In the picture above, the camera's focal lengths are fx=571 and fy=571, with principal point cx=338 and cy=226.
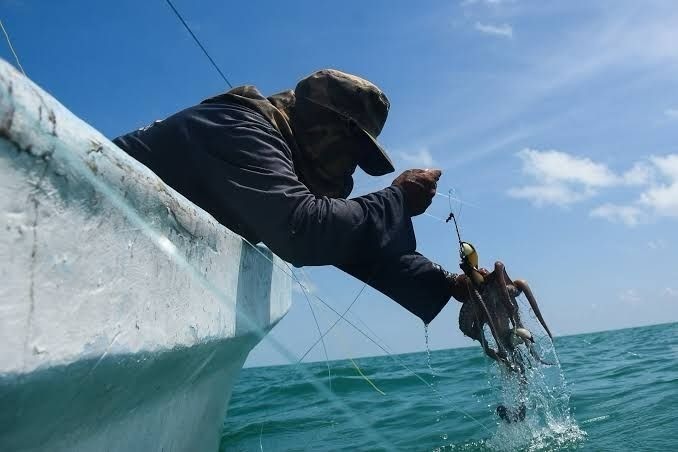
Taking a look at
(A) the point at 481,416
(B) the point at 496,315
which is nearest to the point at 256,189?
(B) the point at 496,315

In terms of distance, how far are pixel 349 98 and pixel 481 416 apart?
127 inches

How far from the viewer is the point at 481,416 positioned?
14.6 feet

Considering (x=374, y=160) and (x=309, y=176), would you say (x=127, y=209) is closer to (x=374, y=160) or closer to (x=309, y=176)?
(x=309, y=176)

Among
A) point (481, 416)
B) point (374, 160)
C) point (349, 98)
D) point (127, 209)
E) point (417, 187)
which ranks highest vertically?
point (349, 98)

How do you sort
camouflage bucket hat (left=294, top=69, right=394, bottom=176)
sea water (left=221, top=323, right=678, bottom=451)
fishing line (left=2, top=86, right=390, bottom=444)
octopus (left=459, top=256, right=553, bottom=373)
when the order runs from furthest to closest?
sea water (left=221, top=323, right=678, bottom=451), octopus (left=459, top=256, right=553, bottom=373), camouflage bucket hat (left=294, top=69, right=394, bottom=176), fishing line (left=2, top=86, right=390, bottom=444)

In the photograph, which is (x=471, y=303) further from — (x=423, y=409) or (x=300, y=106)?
(x=423, y=409)

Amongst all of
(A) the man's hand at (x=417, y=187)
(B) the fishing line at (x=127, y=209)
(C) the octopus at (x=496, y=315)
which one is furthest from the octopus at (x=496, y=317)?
(B) the fishing line at (x=127, y=209)

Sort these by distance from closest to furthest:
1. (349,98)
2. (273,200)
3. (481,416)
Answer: (273,200)
(349,98)
(481,416)

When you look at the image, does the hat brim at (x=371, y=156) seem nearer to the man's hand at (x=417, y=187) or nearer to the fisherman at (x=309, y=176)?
the fisherman at (x=309, y=176)

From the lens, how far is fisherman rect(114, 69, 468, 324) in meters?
1.67

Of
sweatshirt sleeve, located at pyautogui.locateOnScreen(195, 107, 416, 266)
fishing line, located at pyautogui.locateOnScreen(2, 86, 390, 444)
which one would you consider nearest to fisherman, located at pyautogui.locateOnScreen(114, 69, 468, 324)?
sweatshirt sleeve, located at pyautogui.locateOnScreen(195, 107, 416, 266)

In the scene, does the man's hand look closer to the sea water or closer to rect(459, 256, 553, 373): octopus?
rect(459, 256, 553, 373): octopus

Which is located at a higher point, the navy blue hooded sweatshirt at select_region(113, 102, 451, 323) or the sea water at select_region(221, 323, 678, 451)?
the navy blue hooded sweatshirt at select_region(113, 102, 451, 323)

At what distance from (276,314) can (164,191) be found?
145cm
